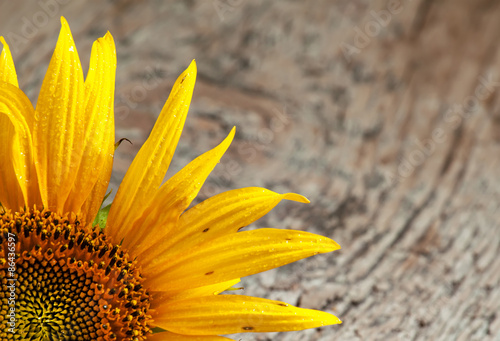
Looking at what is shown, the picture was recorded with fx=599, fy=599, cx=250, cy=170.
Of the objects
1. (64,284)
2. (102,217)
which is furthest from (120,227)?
(64,284)

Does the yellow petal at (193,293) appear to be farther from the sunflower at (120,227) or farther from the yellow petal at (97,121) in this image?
the yellow petal at (97,121)

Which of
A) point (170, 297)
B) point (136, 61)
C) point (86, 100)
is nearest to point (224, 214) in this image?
point (170, 297)

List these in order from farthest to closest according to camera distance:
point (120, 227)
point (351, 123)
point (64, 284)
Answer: point (351, 123) → point (120, 227) → point (64, 284)

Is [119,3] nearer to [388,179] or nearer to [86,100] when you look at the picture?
[388,179]

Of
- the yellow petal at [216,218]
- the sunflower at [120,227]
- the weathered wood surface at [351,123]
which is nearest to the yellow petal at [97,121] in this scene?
the sunflower at [120,227]

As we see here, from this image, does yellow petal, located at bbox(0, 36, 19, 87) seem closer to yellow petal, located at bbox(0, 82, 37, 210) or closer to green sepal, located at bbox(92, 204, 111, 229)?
yellow petal, located at bbox(0, 82, 37, 210)

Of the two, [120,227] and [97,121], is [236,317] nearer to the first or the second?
[120,227]
